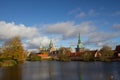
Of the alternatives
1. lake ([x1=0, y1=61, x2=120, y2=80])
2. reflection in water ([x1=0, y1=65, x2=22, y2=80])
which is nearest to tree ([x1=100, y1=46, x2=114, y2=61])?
lake ([x1=0, y1=61, x2=120, y2=80])

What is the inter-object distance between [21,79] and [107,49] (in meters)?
91.6

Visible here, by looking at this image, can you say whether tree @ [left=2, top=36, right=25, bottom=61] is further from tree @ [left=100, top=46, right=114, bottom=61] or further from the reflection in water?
tree @ [left=100, top=46, right=114, bottom=61]

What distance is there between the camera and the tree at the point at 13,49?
76.9 m

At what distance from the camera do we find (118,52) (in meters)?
138

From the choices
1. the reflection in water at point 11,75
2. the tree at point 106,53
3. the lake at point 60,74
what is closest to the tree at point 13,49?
the lake at point 60,74

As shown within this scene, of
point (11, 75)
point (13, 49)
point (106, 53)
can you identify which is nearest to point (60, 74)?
point (11, 75)

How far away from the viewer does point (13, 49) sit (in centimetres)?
7900

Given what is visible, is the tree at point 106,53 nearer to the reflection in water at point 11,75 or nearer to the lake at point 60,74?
the lake at point 60,74

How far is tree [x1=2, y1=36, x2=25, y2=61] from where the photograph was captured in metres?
76.9

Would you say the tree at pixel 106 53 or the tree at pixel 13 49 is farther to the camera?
the tree at pixel 106 53

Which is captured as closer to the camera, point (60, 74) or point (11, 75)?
point (11, 75)

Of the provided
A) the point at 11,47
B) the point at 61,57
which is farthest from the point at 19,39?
the point at 61,57

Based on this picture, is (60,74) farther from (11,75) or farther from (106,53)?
(106,53)

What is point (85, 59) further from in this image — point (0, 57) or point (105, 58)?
point (0, 57)
